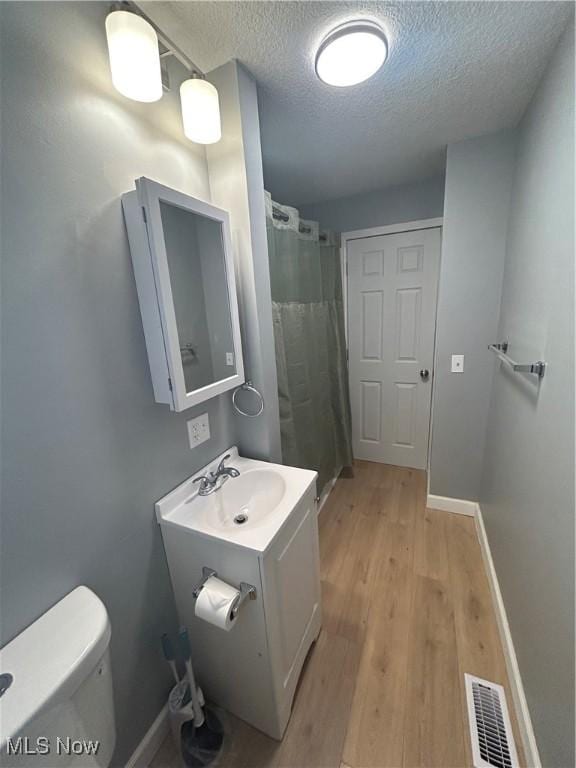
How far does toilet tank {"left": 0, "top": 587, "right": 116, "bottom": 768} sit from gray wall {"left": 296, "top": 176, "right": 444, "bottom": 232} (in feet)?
8.84

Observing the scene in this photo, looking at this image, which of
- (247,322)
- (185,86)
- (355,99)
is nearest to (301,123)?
(355,99)

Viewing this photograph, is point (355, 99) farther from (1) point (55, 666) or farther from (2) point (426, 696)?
(2) point (426, 696)

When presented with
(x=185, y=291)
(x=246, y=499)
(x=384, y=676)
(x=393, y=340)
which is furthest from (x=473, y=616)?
(x=185, y=291)

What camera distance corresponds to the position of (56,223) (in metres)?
0.74

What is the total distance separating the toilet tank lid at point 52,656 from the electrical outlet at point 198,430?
0.54 meters

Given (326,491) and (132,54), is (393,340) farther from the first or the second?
(132,54)

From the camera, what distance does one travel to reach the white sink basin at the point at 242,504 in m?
0.96

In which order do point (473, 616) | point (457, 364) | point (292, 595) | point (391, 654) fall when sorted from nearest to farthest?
point (292, 595) < point (391, 654) < point (473, 616) < point (457, 364)

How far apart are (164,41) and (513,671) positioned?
99.7 inches

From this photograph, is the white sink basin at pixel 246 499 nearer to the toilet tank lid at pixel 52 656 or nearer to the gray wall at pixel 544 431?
the toilet tank lid at pixel 52 656

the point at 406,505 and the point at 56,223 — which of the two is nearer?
the point at 56,223

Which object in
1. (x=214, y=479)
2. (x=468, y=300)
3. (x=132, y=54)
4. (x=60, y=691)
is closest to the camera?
(x=60, y=691)

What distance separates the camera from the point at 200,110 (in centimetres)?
99

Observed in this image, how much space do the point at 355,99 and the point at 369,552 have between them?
2.33m
